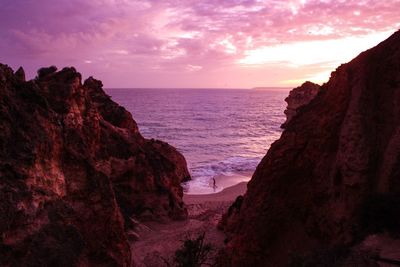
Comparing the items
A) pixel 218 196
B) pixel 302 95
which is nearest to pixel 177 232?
pixel 218 196

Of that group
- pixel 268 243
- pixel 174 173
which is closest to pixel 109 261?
pixel 268 243

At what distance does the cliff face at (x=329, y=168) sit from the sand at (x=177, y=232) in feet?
11.4

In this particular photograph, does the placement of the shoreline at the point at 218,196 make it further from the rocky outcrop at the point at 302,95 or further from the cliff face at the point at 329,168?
the rocky outcrop at the point at 302,95

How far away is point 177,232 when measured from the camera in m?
19.6

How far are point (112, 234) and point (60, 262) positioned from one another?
9.57 feet

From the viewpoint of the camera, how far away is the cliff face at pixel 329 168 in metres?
10.3

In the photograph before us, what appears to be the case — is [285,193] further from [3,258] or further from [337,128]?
[3,258]

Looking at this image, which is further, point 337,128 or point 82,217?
point 337,128

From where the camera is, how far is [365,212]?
9.65m

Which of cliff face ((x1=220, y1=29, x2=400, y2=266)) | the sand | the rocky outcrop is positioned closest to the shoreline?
the sand

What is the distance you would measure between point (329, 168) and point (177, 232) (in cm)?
1054

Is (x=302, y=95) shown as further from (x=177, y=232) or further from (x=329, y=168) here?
(x=329, y=168)

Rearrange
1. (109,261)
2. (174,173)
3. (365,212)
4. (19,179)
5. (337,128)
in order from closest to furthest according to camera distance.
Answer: (19,179), (365,212), (109,261), (337,128), (174,173)

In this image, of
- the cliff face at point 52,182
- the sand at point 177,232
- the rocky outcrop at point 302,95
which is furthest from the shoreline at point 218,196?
the rocky outcrop at point 302,95
